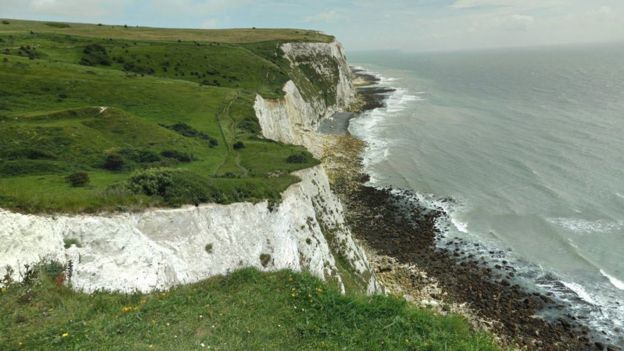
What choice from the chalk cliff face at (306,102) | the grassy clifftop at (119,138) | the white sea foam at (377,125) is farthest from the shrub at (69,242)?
the white sea foam at (377,125)

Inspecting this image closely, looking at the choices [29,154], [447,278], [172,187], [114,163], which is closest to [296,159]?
[114,163]

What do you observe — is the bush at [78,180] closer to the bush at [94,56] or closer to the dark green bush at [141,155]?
the dark green bush at [141,155]

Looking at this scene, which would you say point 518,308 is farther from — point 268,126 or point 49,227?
point 268,126

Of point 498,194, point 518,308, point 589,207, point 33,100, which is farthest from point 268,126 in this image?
point 589,207

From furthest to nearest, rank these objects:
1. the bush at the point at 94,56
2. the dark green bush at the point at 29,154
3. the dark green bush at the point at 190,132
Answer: the bush at the point at 94,56, the dark green bush at the point at 190,132, the dark green bush at the point at 29,154

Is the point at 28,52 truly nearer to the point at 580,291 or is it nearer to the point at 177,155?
the point at 177,155
